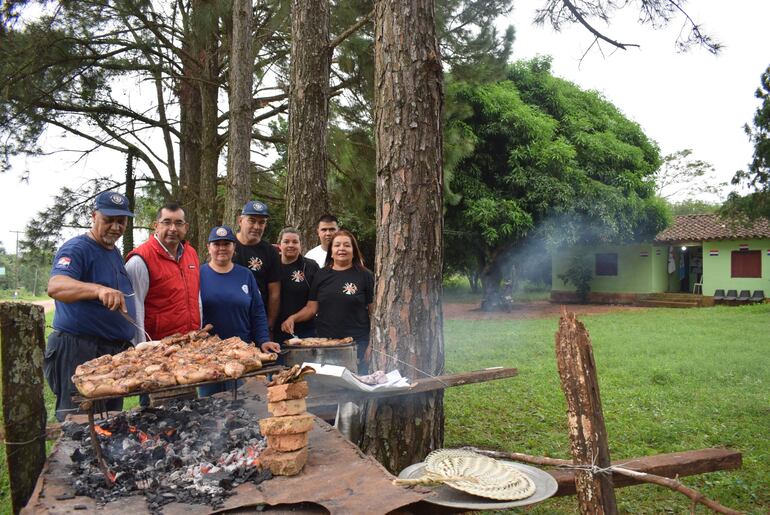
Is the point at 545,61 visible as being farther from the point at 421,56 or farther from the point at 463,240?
the point at 421,56

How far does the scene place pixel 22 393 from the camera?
279 centimetres

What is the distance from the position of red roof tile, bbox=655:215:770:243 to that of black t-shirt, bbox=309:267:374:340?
66.8ft

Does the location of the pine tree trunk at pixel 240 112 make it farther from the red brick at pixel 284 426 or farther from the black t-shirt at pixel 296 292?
the red brick at pixel 284 426

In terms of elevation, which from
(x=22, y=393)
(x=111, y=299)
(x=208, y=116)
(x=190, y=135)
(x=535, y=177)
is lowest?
(x=22, y=393)

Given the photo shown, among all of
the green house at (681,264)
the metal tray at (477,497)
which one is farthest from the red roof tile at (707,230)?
the metal tray at (477,497)

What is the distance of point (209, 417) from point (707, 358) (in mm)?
10058

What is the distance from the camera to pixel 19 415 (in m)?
2.78

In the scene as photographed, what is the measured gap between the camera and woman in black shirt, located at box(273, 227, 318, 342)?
5125 millimetres

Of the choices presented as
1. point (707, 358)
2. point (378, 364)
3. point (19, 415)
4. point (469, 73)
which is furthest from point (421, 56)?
point (707, 358)

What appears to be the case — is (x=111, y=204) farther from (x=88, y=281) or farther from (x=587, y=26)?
(x=587, y=26)

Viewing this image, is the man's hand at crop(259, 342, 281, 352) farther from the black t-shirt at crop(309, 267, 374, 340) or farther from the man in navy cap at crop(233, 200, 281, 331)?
the man in navy cap at crop(233, 200, 281, 331)

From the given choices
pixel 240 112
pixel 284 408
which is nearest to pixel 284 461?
pixel 284 408

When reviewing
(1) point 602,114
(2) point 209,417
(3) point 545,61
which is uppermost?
(3) point 545,61

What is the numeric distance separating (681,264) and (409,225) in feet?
87.0
